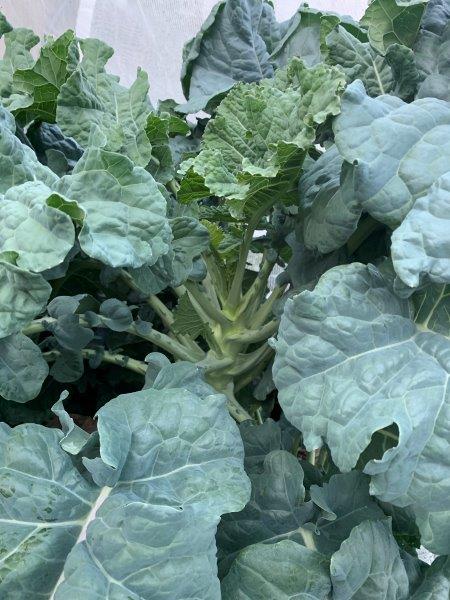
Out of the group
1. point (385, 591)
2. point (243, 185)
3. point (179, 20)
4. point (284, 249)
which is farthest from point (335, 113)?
point (179, 20)

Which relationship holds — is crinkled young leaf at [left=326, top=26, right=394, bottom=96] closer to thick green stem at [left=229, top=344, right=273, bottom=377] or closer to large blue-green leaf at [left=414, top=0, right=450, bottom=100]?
large blue-green leaf at [left=414, top=0, right=450, bottom=100]

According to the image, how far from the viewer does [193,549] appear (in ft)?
1.41

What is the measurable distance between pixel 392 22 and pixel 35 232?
436 millimetres

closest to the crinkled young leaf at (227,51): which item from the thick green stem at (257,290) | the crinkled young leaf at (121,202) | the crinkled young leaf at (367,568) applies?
the thick green stem at (257,290)

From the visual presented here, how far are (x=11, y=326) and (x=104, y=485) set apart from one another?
5.2 inches

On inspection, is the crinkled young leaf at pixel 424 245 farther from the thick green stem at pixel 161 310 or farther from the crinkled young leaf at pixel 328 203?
the thick green stem at pixel 161 310

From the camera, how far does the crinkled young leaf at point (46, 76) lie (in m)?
0.69

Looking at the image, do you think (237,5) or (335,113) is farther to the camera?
(237,5)

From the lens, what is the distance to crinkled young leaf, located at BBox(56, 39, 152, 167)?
0.66 meters

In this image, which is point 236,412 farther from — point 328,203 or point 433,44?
point 433,44

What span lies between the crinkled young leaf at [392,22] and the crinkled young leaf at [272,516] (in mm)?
437

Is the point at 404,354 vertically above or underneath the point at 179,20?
above

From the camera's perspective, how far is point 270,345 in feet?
1.73

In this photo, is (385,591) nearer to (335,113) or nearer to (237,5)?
(335,113)
